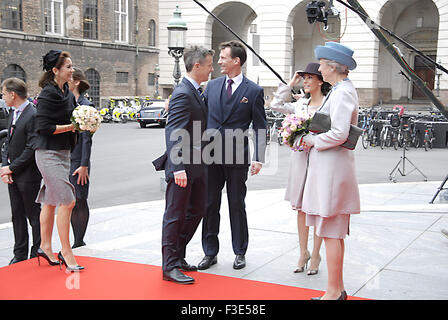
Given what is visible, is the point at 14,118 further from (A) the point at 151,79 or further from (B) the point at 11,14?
(A) the point at 151,79

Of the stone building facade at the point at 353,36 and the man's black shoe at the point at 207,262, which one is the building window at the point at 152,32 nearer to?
the stone building facade at the point at 353,36

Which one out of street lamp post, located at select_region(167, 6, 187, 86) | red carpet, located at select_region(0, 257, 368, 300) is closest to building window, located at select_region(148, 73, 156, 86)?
street lamp post, located at select_region(167, 6, 187, 86)

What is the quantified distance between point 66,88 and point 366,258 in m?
3.57

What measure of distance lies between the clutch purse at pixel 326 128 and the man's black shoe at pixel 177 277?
5.66 feet

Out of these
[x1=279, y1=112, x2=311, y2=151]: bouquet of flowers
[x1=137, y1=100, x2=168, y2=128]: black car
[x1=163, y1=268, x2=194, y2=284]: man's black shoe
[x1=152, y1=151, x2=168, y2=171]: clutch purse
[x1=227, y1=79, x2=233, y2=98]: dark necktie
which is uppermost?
[x1=227, y1=79, x2=233, y2=98]: dark necktie

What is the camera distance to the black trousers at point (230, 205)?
5.19 meters

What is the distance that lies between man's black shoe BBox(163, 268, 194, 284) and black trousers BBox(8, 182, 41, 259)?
1.61m

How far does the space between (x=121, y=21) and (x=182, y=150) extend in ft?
121

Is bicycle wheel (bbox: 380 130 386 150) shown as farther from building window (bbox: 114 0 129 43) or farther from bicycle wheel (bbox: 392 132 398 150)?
building window (bbox: 114 0 129 43)

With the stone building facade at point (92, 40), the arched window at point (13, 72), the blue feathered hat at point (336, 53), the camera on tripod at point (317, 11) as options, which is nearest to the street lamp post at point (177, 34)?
the camera on tripod at point (317, 11)

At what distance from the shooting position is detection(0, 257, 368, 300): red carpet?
4.31 m

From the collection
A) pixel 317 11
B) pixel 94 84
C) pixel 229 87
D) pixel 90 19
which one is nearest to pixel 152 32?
pixel 90 19
